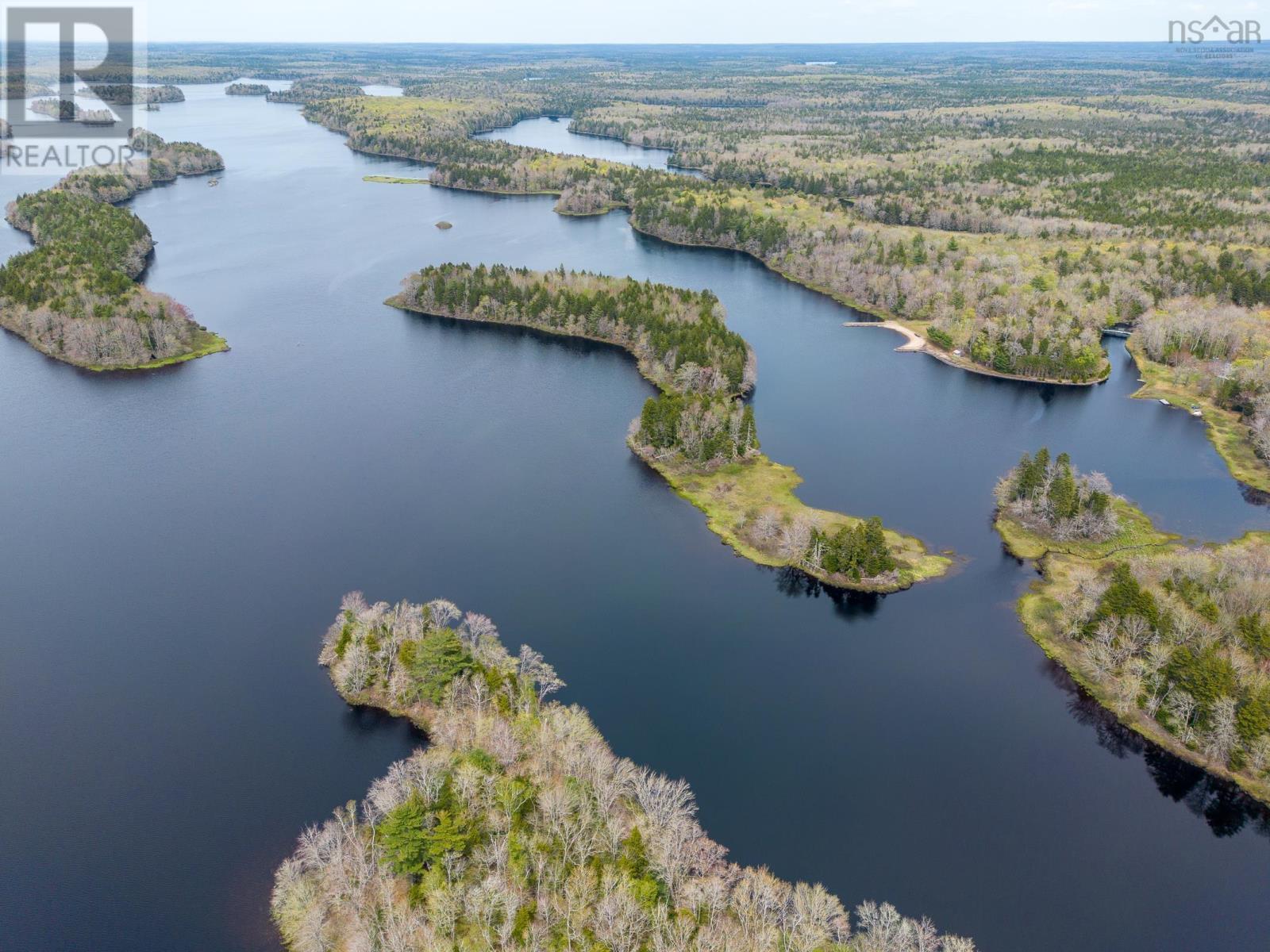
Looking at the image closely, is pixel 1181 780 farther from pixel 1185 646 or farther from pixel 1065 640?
pixel 1065 640

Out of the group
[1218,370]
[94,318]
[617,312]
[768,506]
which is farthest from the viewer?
[617,312]

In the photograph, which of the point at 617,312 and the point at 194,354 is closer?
the point at 194,354

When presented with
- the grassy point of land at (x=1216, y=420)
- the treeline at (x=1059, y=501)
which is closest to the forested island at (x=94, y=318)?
the treeline at (x=1059, y=501)

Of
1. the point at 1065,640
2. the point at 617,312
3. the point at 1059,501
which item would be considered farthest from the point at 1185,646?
the point at 617,312

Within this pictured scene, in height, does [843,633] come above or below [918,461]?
below

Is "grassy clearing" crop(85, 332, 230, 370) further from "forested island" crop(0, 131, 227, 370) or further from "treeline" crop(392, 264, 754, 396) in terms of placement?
"treeline" crop(392, 264, 754, 396)

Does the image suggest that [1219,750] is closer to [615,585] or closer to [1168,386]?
[615,585]

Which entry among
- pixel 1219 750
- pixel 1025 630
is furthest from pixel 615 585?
pixel 1219 750
